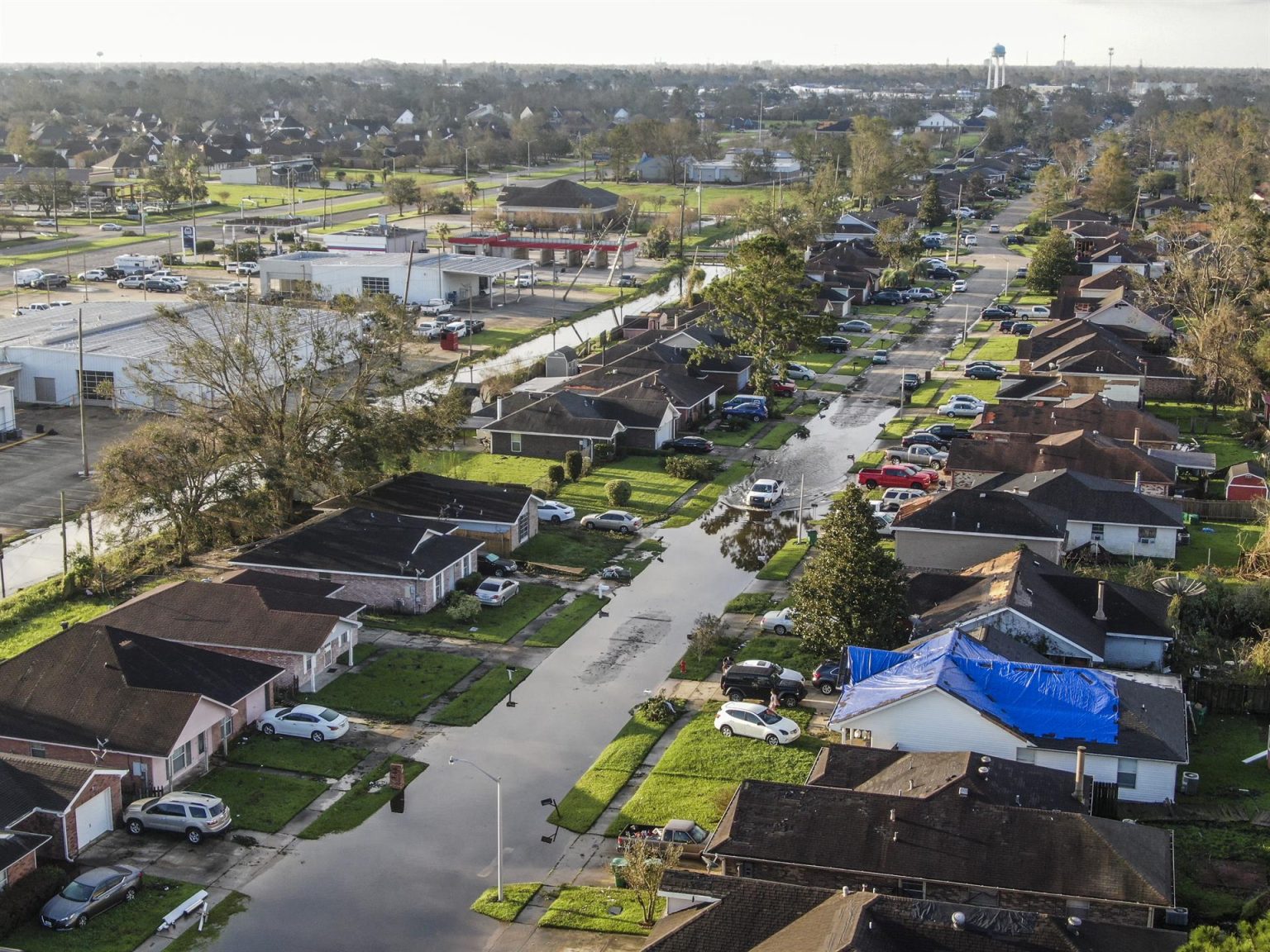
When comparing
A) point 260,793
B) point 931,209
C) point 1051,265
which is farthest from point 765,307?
point 931,209

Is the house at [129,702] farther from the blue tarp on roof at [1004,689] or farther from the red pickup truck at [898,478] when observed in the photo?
the red pickup truck at [898,478]

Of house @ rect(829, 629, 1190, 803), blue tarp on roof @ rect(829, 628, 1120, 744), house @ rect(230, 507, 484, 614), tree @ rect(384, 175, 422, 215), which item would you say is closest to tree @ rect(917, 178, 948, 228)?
tree @ rect(384, 175, 422, 215)

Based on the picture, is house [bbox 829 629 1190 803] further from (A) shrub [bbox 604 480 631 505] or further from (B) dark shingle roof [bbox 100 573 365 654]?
(A) shrub [bbox 604 480 631 505]

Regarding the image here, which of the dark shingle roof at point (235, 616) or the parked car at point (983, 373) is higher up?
the parked car at point (983, 373)

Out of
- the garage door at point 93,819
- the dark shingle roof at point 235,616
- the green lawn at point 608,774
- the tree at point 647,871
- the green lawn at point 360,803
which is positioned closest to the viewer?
the tree at point 647,871

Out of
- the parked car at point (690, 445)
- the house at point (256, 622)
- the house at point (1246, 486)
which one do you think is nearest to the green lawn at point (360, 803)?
the house at point (256, 622)

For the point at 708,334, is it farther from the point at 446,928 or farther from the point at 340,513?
the point at 446,928

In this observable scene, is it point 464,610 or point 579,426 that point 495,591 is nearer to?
point 464,610
